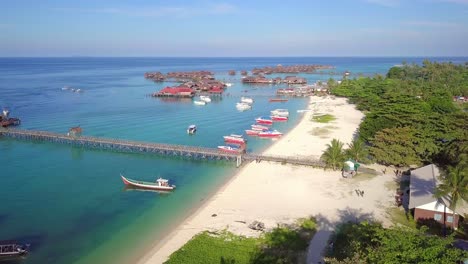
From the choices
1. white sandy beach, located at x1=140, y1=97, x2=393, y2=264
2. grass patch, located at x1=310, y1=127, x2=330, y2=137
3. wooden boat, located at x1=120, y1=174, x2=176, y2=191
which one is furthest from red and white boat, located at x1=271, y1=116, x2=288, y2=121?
wooden boat, located at x1=120, y1=174, x2=176, y2=191

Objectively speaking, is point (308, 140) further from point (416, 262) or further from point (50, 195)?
point (416, 262)

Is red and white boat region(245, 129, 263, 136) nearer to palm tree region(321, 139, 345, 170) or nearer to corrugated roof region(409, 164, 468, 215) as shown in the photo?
palm tree region(321, 139, 345, 170)

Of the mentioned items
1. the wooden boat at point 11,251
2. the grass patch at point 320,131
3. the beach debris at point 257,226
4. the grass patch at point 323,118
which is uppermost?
the grass patch at point 323,118

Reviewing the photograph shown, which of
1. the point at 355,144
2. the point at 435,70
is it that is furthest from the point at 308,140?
the point at 435,70

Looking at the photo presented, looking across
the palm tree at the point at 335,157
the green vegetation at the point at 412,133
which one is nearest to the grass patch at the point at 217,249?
the palm tree at the point at 335,157

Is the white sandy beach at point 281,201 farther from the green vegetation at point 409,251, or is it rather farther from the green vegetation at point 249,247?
the green vegetation at point 409,251

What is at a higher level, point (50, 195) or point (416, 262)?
point (416, 262)
